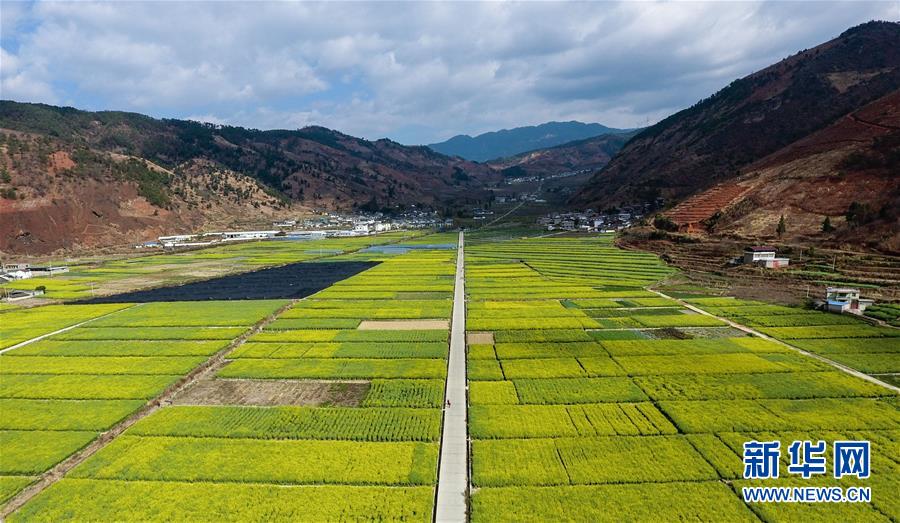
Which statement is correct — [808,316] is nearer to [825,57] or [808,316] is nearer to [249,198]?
[825,57]

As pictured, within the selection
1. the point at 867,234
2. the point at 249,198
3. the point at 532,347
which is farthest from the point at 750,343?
the point at 249,198

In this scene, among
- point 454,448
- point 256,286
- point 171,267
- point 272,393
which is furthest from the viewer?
point 171,267

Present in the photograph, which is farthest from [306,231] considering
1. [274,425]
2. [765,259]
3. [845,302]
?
[845,302]

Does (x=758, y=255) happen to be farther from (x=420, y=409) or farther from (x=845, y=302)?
(x=420, y=409)

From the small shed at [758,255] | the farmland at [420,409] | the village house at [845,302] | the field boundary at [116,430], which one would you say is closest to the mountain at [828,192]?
the small shed at [758,255]

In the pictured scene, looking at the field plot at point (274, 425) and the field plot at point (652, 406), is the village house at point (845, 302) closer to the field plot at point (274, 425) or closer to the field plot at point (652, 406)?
the field plot at point (652, 406)

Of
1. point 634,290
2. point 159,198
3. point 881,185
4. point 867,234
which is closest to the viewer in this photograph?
point 634,290
